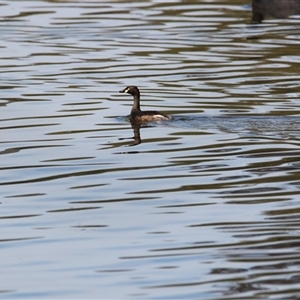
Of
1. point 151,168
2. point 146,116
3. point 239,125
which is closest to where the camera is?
point 151,168

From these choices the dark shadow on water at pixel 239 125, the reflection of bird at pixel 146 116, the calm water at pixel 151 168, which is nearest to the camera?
the calm water at pixel 151 168

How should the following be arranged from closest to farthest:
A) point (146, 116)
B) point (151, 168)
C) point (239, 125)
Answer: point (151, 168) → point (239, 125) → point (146, 116)

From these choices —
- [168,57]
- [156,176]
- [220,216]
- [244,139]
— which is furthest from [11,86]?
[220,216]

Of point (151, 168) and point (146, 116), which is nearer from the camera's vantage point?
point (151, 168)

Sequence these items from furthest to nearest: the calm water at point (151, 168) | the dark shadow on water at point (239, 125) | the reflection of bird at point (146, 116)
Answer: the reflection of bird at point (146, 116)
the dark shadow on water at point (239, 125)
the calm water at point (151, 168)

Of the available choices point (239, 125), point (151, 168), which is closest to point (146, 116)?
point (239, 125)

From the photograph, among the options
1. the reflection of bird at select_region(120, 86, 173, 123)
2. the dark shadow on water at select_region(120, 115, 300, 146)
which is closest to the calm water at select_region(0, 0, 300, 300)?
the dark shadow on water at select_region(120, 115, 300, 146)

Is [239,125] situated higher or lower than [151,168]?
lower

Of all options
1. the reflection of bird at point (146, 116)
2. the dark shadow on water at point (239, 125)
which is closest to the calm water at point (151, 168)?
the dark shadow on water at point (239, 125)

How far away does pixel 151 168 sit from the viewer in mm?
12234

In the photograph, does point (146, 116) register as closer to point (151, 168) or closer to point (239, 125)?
point (239, 125)

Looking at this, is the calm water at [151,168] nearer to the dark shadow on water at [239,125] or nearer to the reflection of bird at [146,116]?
the dark shadow on water at [239,125]

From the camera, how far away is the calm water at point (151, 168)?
27.4 ft

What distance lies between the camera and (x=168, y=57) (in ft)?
73.0
